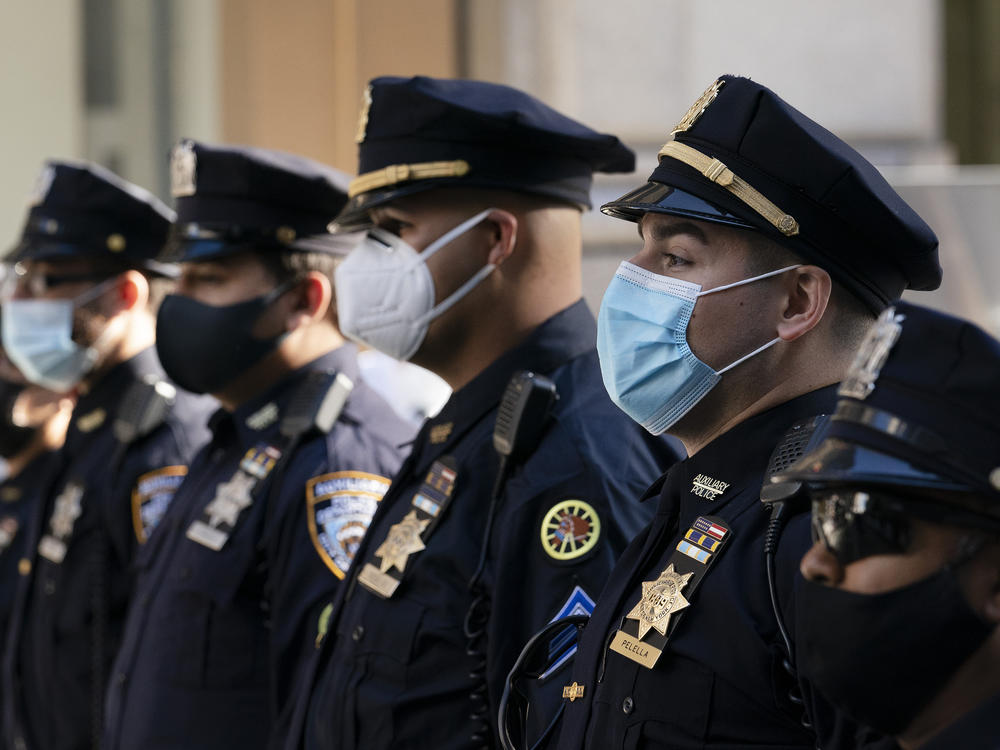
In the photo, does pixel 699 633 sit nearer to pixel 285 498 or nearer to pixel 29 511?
pixel 285 498

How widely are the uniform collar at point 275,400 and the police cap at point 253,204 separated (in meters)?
0.31

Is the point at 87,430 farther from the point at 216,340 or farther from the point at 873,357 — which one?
the point at 873,357

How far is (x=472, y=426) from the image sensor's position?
3.00 metres

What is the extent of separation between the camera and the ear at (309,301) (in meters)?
3.90

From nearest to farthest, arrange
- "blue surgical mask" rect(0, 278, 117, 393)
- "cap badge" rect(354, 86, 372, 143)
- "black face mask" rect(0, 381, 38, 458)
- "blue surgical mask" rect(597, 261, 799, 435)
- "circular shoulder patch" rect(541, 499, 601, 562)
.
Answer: "blue surgical mask" rect(597, 261, 799, 435), "circular shoulder patch" rect(541, 499, 601, 562), "cap badge" rect(354, 86, 372, 143), "blue surgical mask" rect(0, 278, 117, 393), "black face mask" rect(0, 381, 38, 458)

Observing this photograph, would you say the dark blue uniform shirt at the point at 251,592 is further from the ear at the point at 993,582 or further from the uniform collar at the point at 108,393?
the ear at the point at 993,582

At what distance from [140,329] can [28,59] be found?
456 cm

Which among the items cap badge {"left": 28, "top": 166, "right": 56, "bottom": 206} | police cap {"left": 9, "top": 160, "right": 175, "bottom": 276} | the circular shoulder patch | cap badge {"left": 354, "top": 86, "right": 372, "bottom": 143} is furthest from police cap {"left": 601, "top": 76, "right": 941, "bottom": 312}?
cap badge {"left": 28, "top": 166, "right": 56, "bottom": 206}

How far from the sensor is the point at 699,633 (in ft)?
6.72

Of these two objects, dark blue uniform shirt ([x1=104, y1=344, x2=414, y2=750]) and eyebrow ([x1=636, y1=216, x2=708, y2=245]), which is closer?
eyebrow ([x1=636, y1=216, x2=708, y2=245])

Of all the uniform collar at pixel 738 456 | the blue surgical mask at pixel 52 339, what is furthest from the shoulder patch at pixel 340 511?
the blue surgical mask at pixel 52 339

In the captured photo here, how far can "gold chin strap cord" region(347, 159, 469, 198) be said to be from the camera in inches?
119

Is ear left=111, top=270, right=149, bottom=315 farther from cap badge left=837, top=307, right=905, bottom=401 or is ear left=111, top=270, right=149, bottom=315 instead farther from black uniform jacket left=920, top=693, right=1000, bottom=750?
black uniform jacket left=920, top=693, right=1000, bottom=750

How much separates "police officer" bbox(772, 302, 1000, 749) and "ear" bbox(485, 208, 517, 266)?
4.69ft
